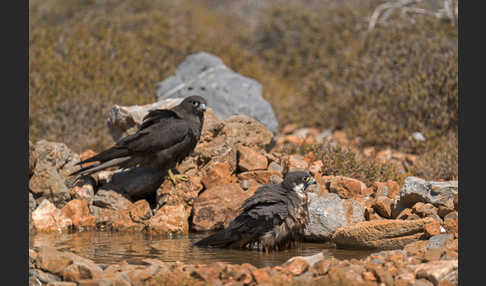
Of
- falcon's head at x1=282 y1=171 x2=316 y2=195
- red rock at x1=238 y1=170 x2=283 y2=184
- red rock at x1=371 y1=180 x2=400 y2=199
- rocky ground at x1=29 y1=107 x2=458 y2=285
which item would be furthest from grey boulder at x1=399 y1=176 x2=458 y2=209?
red rock at x1=238 y1=170 x2=283 y2=184

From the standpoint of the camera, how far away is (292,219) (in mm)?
6305

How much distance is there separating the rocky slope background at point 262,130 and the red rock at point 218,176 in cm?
2

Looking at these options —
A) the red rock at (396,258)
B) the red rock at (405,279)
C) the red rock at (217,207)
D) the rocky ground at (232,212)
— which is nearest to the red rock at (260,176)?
the rocky ground at (232,212)

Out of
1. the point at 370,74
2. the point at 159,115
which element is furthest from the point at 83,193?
the point at 370,74

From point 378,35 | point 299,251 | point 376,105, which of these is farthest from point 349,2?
point 299,251

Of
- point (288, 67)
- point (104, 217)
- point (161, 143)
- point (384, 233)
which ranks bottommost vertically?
point (384, 233)

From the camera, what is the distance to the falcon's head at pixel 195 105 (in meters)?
8.33

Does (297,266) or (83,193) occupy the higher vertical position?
(83,193)

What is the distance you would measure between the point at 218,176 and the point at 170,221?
105cm

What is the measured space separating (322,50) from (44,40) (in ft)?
27.0

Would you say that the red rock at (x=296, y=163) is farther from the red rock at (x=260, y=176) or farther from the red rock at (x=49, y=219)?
the red rock at (x=49, y=219)

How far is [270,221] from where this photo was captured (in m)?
6.27

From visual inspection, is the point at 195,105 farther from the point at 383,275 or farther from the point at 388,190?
the point at 383,275

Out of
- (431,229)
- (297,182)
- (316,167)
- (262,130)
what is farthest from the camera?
(262,130)
